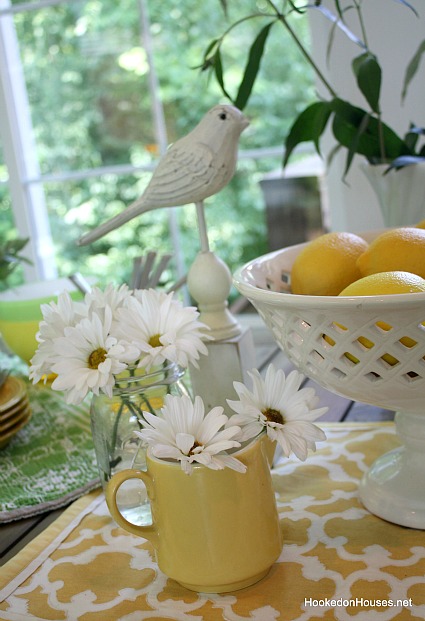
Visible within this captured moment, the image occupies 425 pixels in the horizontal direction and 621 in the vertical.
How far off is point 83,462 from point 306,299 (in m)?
0.41

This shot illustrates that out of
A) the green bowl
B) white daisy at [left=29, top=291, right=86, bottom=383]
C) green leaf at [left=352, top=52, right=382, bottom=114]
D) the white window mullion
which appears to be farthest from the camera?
the white window mullion

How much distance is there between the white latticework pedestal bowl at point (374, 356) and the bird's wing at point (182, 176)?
13 cm

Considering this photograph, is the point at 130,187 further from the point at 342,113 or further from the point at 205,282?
the point at 205,282

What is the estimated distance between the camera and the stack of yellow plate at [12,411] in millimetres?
894

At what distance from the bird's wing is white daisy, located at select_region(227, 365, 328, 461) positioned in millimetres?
274

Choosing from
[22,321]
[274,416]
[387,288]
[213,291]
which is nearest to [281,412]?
[274,416]

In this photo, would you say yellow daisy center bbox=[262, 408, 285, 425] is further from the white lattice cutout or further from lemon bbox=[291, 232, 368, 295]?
lemon bbox=[291, 232, 368, 295]

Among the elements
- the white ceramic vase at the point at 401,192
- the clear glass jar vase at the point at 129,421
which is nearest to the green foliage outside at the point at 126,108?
the white ceramic vase at the point at 401,192

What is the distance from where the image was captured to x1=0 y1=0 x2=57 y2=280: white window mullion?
1972mm

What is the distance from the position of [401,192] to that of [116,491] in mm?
656

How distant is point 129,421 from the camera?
2.47 ft

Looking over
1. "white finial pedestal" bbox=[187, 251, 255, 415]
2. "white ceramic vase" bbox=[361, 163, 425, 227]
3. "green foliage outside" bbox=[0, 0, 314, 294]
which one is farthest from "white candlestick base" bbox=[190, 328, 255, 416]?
"green foliage outside" bbox=[0, 0, 314, 294]

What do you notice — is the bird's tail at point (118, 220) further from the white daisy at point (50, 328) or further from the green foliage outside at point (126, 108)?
the green foliage outside at point (126, 108)

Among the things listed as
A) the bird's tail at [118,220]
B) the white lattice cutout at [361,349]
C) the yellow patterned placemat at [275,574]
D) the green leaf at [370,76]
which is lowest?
the yellow patterned placemat at [275,574]
